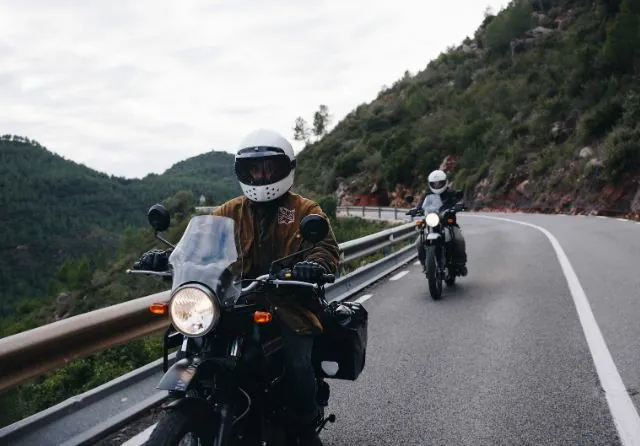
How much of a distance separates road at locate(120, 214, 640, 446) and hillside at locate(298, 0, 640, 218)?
2174cm

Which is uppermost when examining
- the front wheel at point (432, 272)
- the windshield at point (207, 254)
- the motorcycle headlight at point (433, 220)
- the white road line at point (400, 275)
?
the windshield at point (207, 254)

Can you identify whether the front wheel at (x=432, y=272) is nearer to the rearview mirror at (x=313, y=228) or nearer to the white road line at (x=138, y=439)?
the white road line at (x=138, y=439)

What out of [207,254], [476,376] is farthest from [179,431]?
[476,376]

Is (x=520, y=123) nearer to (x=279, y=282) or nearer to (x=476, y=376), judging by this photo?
(x=476, y=376)

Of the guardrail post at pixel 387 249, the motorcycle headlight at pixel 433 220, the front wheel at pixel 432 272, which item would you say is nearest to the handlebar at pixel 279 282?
the front wheel at pixel 432 272

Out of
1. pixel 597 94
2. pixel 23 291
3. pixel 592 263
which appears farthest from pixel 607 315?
pixel 23 291

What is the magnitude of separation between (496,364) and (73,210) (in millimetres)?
189810

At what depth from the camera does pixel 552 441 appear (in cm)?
419

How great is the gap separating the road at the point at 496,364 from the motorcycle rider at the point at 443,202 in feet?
1.87

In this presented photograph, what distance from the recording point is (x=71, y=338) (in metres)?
3.98

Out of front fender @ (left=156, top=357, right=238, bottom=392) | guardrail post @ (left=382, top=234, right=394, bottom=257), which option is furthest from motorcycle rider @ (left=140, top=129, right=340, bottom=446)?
guardrail post @ (left=382, top=234, right=394, bottom=257)

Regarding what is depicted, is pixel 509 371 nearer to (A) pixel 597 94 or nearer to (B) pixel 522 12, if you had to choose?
(A) pixel 597 94

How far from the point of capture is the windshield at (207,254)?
2.90 metres

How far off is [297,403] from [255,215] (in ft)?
3.40
